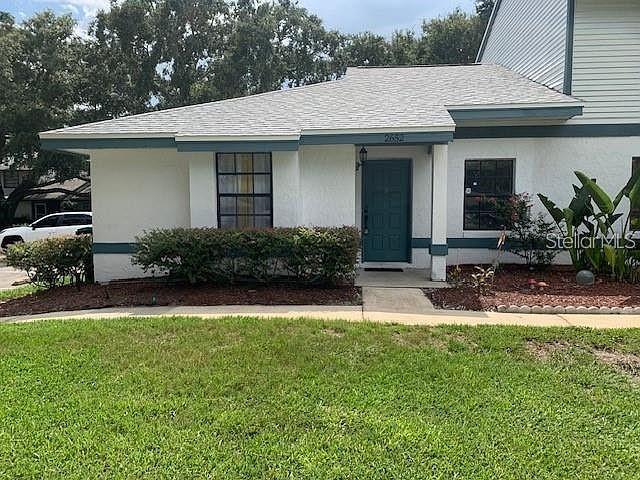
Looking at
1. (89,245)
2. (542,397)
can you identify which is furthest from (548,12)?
(89,245)

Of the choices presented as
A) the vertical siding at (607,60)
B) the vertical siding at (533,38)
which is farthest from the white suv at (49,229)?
the vertical siding at (607,60)

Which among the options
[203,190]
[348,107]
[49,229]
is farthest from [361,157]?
[49,229]

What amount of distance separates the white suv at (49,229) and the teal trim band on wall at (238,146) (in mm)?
12470

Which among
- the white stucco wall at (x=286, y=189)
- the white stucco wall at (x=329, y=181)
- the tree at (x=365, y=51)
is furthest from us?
the tree at (x=365, y=51)

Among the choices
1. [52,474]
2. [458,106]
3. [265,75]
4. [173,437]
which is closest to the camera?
[52,474]

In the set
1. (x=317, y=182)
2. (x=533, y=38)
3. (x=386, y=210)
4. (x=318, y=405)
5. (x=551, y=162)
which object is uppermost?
(x=533, y=38)

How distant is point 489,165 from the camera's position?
440 inches

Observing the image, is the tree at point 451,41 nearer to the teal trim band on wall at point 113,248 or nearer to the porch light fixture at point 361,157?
the porch light fixture at point 361,157

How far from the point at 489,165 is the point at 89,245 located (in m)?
8.98

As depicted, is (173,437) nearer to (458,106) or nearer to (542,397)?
(542,397)

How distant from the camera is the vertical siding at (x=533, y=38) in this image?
37.3 feet

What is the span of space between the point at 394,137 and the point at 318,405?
631 centimetres

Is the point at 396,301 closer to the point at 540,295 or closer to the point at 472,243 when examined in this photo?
the point at 540,295

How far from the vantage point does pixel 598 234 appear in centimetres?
1068
